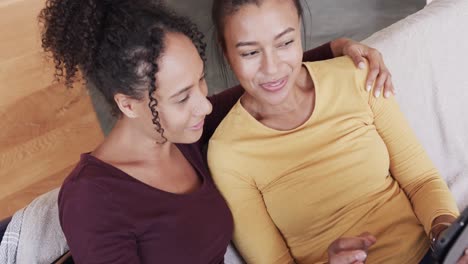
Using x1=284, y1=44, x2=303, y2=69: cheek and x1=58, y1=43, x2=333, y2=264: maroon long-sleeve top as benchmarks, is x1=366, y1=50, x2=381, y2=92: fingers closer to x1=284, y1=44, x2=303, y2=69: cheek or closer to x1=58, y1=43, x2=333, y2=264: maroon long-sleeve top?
x1=284, y1=44, x2=303, y2=69: cheek

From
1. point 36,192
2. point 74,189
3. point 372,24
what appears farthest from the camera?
point 372,24

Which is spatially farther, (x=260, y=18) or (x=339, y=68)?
(x=339, y=68)

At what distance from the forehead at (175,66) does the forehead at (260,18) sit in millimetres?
164

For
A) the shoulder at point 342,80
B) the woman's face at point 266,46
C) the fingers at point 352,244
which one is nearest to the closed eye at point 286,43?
the woman's face at point 266,46

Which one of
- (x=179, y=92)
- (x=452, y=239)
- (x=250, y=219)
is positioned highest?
(x=179, y=92)

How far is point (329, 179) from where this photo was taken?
Answer: 1.12 m

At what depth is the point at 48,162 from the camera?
2.07 meters

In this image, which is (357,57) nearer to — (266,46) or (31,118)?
(266,46)

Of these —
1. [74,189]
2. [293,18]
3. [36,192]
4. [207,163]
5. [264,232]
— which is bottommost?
[36,192]

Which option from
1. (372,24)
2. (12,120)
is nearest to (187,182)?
(12,120)

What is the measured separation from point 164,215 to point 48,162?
1.31 metres

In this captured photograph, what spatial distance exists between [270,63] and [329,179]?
0.30 m

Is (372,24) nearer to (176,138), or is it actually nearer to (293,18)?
(293,18)

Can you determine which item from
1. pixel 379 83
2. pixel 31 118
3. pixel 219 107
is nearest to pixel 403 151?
pixel 379 83
